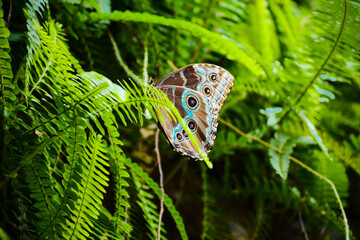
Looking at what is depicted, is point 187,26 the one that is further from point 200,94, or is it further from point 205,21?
point 205,21

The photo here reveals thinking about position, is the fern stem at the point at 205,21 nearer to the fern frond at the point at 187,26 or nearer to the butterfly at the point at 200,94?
the fern frond at the point at 187,26

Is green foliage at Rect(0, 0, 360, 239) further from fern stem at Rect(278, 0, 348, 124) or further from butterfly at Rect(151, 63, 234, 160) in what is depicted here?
butterfly at Rect(151, 63, 234, 160)

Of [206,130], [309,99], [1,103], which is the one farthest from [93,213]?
[309,99]

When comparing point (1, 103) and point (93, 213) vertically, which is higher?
point (1, 103)

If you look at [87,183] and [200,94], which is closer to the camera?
[87,183]

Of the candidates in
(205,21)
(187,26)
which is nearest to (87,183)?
(187,26)

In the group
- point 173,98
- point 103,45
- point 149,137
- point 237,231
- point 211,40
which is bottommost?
point 237,231

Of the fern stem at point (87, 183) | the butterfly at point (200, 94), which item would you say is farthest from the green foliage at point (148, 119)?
the butterfly at point (200, 94)

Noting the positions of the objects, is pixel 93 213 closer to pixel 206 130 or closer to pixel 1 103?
pixel 1 103

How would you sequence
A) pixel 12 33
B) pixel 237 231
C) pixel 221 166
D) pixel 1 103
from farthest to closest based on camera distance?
pixel 221 166 → pixel 237 231 → pixel 12 33 → pixel 1 103
